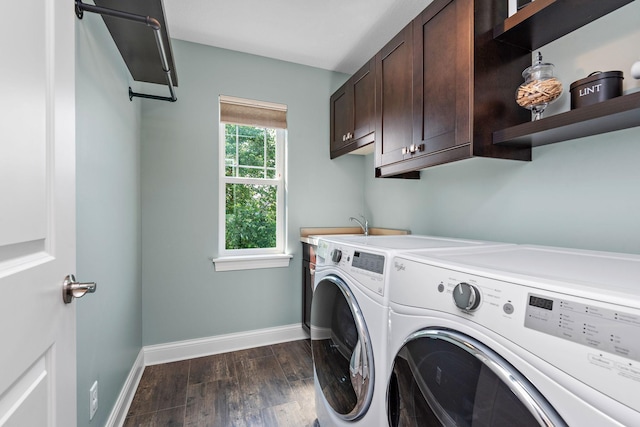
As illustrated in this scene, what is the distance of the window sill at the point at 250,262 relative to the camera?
236 cm

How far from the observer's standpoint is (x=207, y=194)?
7.72ft

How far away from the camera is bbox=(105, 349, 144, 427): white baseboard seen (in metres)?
1.45

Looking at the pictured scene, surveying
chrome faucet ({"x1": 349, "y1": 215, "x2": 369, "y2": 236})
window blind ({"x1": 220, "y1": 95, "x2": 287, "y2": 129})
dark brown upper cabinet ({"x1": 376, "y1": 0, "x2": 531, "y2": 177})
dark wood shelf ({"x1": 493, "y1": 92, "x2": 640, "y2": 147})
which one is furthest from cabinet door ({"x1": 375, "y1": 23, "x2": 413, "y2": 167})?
window blind ({"x1": 220, "y1": 95, "x2": 287, "y2": 129})

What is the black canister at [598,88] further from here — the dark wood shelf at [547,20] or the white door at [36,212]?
the white door at [36,212]

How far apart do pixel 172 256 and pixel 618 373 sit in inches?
96.4

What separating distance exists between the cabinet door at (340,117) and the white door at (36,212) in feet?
6.30

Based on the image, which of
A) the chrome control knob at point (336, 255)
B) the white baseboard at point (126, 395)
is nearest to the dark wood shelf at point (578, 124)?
the chrome control knob at point (336, 255)

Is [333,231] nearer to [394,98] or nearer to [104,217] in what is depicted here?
[394,98]

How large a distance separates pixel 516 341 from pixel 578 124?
896 millimetres

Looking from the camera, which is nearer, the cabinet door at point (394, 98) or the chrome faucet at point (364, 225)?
the cabinet door at point (394, 98)

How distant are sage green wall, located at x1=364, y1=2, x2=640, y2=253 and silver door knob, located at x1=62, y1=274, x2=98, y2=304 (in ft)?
5.70

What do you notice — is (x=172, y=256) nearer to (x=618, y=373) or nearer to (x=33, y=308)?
(x=33, y=308)

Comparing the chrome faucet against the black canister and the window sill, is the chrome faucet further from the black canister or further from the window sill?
the black canister

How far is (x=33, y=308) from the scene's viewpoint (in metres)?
0.55
